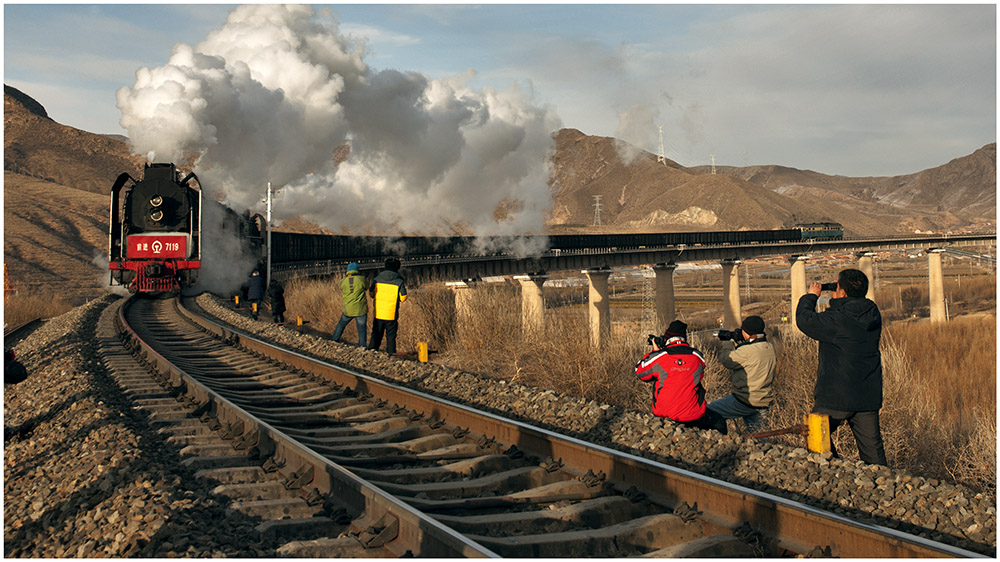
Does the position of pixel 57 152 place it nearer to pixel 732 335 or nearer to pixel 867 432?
pixel 732 335

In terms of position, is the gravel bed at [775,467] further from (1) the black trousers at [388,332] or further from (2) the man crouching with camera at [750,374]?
(1) the black trousers at [388,332]

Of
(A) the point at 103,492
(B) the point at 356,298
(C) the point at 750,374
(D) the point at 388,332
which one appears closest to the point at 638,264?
(B) the point at 356,298

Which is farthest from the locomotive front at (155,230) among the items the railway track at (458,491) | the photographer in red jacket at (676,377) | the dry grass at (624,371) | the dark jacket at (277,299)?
the photographer in red jacket at (676,377)

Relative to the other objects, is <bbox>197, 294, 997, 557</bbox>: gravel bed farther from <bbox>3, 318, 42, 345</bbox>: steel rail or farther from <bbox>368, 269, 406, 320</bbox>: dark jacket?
<bbox>3, 318, 42, 345</bbox>: steel rail

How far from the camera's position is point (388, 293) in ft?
43.8

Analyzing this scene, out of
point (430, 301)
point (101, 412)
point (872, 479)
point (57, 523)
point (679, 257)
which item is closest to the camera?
point (57, 523)

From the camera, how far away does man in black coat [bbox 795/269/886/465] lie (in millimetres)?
6562

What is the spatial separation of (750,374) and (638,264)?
2070 inches

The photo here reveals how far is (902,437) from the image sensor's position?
10586 millimetres

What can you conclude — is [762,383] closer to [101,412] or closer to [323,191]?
[101,412]

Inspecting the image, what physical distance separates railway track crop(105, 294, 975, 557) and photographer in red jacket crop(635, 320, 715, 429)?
4.46 ft

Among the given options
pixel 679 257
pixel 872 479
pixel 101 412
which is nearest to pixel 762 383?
pixel 872 479

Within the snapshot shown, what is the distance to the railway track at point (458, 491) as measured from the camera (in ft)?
14.7

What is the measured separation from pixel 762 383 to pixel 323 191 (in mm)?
37407
